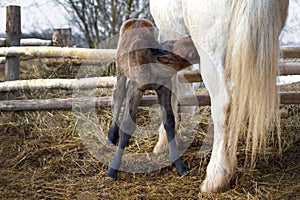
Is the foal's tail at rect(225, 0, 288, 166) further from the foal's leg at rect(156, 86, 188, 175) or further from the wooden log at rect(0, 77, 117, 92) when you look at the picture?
the wooden log at rect(0, 77, 117, 92)

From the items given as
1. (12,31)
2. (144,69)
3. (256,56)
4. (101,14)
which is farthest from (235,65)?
(101,14)

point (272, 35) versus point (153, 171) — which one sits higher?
point (272, 35)

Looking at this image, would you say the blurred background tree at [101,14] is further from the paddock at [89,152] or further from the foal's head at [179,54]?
the foal's head at [179,54]

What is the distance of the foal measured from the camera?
2697mm

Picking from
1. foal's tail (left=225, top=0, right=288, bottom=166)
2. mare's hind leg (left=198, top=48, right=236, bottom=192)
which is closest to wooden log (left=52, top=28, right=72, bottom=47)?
mare's hind leg (left=198, top=48, right=236, bottom=192)

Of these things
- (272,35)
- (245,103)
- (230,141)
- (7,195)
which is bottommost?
(7,195)

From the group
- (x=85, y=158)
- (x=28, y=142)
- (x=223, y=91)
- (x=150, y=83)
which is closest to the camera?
(x=223, y=91)

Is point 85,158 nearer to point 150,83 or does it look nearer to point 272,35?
point 150,83

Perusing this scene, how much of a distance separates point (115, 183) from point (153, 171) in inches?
14.5

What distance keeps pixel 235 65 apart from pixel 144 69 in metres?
0.64

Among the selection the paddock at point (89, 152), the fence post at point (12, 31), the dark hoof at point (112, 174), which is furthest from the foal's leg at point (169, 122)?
the fence post at point (12, 31)

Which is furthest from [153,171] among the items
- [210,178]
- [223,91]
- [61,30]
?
[61,30]

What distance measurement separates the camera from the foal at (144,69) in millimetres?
2697

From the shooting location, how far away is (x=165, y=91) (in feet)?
9.91
